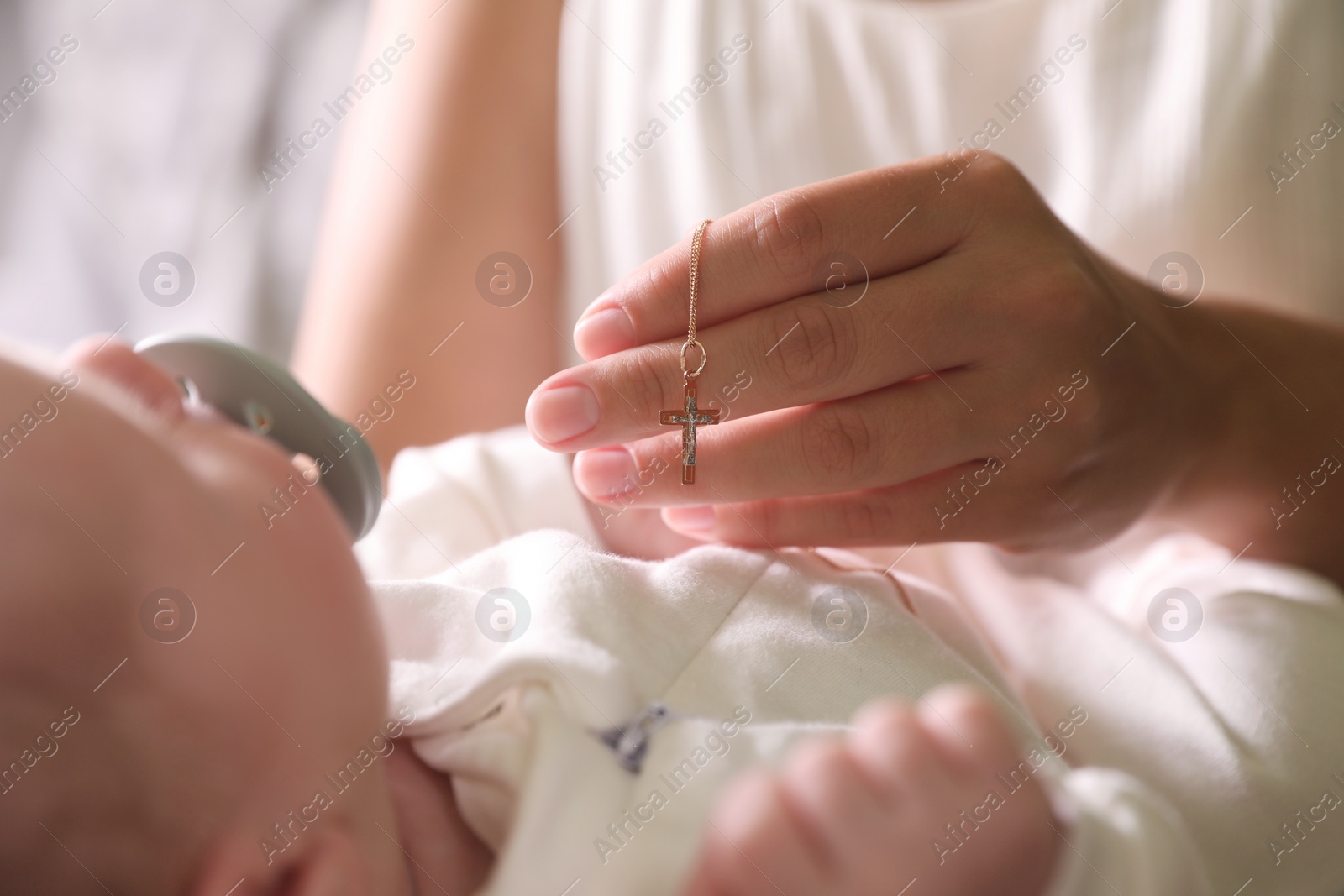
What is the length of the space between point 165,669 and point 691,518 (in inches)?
15.4

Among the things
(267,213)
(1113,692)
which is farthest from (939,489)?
(267,213)

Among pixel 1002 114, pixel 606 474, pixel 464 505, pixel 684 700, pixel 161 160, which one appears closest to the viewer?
pixel 684 700

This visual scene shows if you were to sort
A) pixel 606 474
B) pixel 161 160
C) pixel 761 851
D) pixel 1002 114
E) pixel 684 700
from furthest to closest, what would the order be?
pixel 161 160, pixel 1002 114, pixel 606 474, pixel 684 700, pixel 761 851

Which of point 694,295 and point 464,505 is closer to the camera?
point 694,295

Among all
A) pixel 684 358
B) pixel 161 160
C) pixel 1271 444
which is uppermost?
pixel 161 160

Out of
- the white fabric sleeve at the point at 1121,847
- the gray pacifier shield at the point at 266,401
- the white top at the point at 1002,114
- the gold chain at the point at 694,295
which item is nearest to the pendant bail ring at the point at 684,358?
the gold chain at the point at 694,295

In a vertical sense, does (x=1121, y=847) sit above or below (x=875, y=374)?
below

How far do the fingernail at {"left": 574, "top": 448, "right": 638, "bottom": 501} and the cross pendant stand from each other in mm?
41

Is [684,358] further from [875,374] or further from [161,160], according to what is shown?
[161,160]

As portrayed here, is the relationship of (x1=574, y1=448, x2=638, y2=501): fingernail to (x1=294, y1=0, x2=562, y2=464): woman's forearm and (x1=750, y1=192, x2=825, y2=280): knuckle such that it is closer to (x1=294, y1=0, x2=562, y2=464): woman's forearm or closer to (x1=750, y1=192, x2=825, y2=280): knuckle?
(x1=750, y1=192, x2=825, y2=280): knuckle

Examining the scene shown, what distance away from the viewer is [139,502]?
0.42 metres

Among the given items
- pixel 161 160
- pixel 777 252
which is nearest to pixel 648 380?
pixel 777 252

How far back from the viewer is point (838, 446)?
2.22 feet

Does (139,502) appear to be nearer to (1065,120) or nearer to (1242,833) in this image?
(1242,833)
